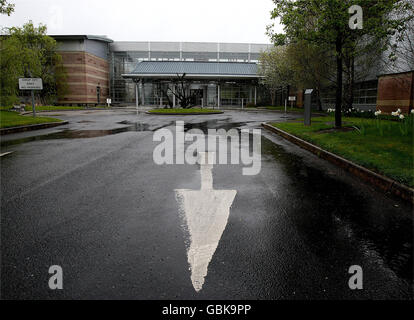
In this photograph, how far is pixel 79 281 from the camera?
2707mm

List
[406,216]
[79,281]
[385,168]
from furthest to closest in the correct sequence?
1. [385,168]
2. [406,216]
3. [79,281]

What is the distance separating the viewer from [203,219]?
4.11 metres

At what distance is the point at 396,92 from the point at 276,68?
19.5 m

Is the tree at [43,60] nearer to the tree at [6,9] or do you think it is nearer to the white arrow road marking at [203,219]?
the tree at [6,9]

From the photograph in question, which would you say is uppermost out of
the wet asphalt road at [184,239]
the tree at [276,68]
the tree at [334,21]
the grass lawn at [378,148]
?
the tree at [276,68]

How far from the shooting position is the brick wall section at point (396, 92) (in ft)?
69.5

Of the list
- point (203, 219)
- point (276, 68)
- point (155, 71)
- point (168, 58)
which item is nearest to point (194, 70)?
point (155, 71)

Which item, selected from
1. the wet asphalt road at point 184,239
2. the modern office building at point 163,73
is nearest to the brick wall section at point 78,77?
the modern office building at point 163,73

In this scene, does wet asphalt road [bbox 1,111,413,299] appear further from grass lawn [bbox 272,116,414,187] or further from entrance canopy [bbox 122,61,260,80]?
entrance canopy [bbox 122,61,260,80]
